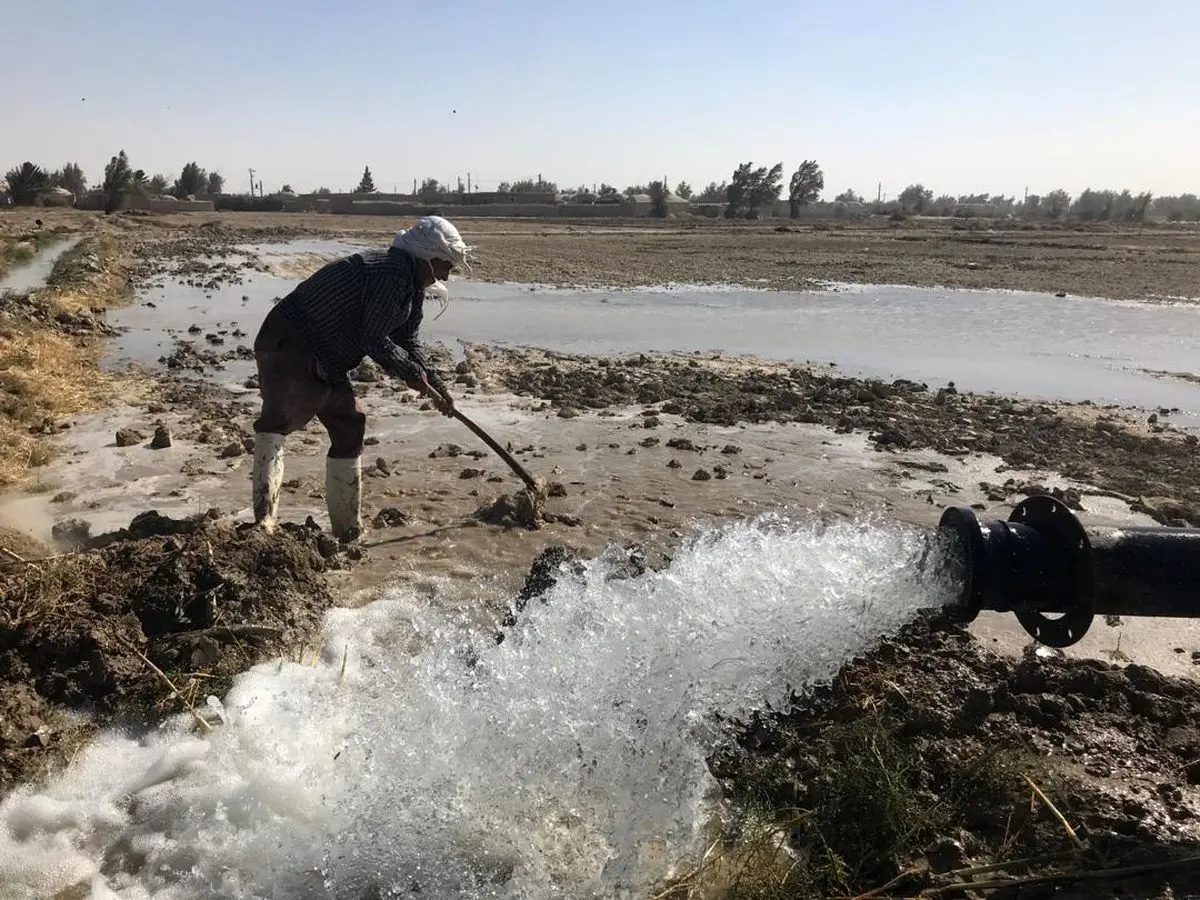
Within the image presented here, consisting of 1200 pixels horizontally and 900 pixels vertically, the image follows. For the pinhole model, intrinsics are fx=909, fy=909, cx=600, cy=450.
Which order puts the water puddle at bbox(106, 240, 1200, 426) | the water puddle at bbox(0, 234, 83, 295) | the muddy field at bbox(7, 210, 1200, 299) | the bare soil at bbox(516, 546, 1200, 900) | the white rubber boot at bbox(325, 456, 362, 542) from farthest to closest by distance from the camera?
1. the muddy field at bbox(7, 210, 1200, 299)
2. the water puddle at bbox(0, 234, 83, 295)
3. the water puddle at bbox(106, 240, 1200, 426)
4. the white rubber boot at bbox(325, 456, 362, 542)
5. the bare soil at bbox(516, 546, 1200, 900)

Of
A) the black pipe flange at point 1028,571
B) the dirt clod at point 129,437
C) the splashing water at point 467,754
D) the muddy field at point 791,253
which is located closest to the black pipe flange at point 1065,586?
the black pipe flange at point 1028,571

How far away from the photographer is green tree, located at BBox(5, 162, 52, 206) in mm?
44031

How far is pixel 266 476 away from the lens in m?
4.85

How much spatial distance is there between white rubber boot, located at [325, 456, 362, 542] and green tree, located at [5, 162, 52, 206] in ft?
160

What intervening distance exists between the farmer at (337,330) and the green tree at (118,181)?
161 feet

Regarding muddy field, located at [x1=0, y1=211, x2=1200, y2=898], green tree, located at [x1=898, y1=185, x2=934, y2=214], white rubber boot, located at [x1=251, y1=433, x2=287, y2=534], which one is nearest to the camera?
muddy field, located at [x1=0, y1=211, x2=1200, y2=898]

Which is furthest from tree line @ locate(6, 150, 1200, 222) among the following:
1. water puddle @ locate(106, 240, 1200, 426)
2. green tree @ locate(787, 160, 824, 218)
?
water puddle @ locate(106, 240, 1200, 426)

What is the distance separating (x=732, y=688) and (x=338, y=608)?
1943 mm

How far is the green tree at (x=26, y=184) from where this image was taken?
144 ft

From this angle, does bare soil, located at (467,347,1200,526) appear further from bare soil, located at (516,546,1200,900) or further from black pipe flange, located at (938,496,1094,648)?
black pipe flange, located at (938,496,1094,648)

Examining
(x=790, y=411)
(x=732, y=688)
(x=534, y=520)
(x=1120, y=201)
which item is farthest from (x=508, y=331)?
(x=1120, y=201)

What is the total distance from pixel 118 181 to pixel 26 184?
14.3 feet

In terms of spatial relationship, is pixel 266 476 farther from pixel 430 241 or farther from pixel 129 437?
pixel 129 437

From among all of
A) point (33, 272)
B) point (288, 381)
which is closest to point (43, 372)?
point (288, 381)
